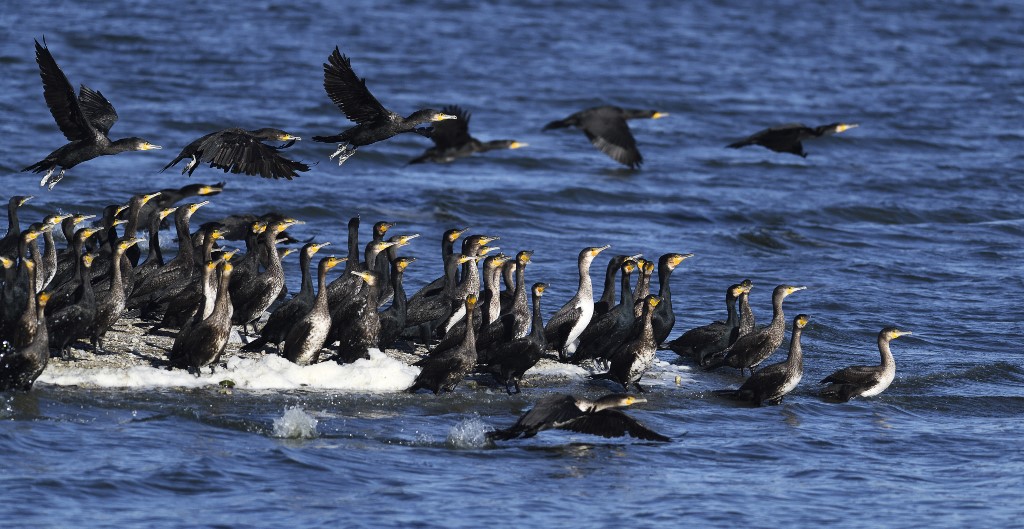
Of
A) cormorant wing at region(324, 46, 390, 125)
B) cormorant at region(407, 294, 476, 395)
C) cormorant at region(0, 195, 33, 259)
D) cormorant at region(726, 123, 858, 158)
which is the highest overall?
cormorant wing at region(324, 46, 390, 125)

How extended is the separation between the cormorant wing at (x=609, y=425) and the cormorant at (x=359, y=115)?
3795 mm

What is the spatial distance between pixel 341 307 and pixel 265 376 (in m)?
1.25

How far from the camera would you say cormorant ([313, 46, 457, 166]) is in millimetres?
13969

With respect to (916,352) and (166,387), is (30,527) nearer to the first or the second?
(166,387)

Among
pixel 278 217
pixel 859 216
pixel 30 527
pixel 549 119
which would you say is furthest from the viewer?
pixel 549 119

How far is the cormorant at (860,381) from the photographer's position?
13.6 meters

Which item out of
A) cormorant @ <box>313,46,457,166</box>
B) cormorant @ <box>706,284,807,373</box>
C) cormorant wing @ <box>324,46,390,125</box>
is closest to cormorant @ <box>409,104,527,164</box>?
cormorant @ <box>313,46,457,166</box>

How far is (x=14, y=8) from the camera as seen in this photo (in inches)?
1618

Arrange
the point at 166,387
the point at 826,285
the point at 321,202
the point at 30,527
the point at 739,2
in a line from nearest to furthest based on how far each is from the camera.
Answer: the point at 30,527 < the point at 166,387 < the point at 826,285 < the point at 321,202 < the point at 739,2

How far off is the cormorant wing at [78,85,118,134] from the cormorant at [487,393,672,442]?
19.6 feet

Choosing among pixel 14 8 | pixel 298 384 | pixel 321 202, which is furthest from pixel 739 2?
pixel 298 384

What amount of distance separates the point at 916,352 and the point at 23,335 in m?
8.83

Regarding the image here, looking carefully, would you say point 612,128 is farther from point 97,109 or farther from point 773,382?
point 773,382

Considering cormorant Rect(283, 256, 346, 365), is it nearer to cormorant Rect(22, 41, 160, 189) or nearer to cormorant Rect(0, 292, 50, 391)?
cormorant Rect(0, 292, 50, 391)
